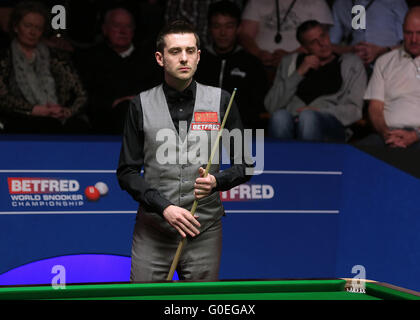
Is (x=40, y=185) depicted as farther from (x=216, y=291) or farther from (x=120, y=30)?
(x=216, y=291)

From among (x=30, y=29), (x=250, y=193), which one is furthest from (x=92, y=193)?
(x=30, y=29)

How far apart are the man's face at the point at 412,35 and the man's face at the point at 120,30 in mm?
1863

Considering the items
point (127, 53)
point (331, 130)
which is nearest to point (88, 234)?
point (127, 53)

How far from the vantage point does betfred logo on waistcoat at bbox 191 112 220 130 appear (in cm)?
246

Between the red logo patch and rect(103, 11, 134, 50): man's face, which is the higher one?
rect(103, 11, 134, 50): man's face

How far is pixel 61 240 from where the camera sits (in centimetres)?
372

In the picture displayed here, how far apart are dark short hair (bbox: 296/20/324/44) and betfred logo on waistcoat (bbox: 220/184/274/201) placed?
128 cm

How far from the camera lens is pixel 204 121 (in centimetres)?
246

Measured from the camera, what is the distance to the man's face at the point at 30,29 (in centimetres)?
427

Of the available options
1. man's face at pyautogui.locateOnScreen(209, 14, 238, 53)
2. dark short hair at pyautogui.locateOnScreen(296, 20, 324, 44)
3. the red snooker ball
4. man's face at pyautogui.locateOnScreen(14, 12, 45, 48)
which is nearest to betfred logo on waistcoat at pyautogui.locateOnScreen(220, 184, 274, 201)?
the red snooker ball

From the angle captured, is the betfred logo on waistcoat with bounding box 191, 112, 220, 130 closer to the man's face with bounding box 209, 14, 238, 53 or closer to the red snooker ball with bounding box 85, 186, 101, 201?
the red snooker ball with bounding box 85, 186, 101, 201

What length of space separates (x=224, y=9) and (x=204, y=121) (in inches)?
85.5

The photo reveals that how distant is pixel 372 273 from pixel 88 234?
5.43 ft
